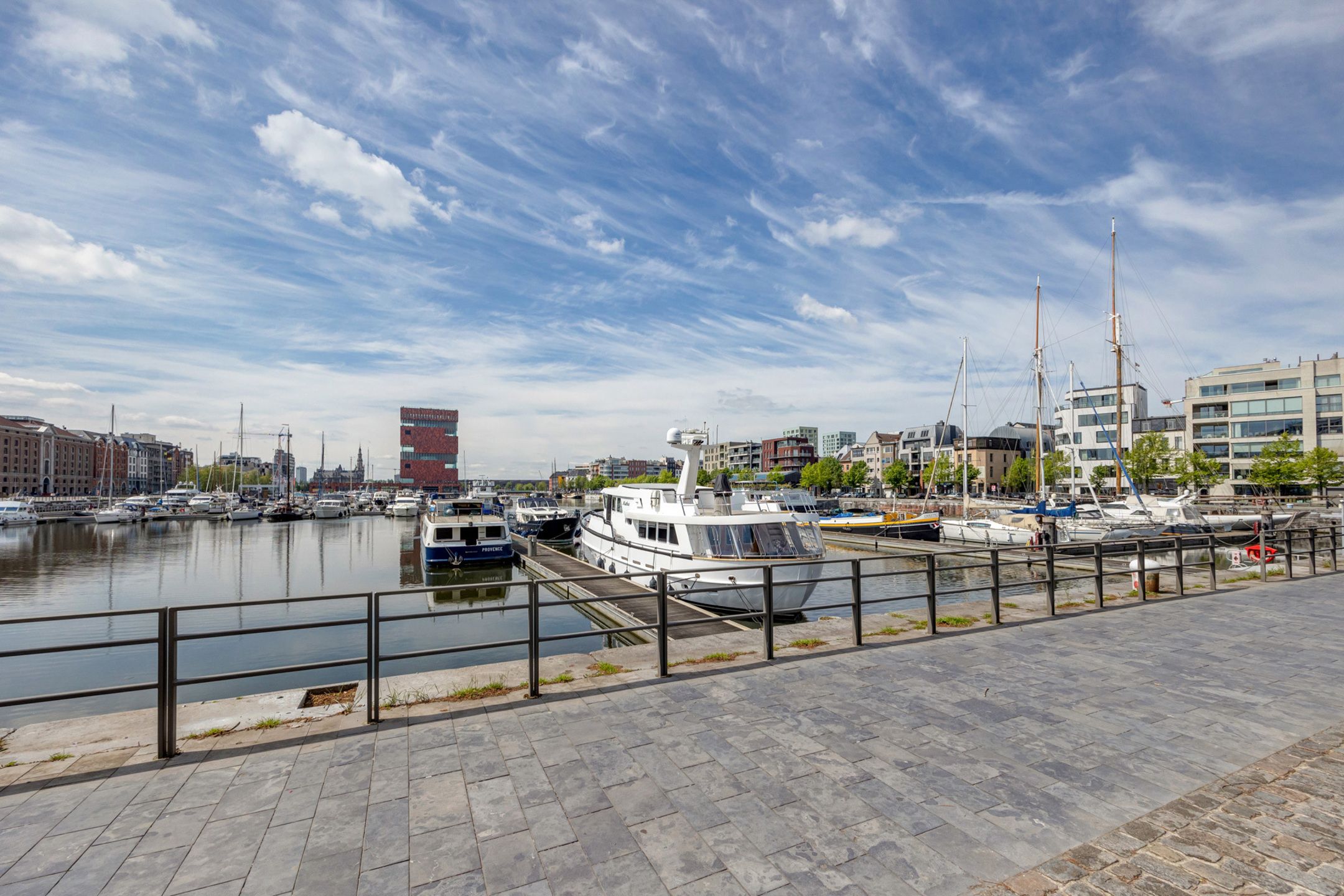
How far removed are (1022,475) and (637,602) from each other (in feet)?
288

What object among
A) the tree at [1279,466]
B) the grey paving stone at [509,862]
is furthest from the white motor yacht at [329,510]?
the tree at [1279,466]

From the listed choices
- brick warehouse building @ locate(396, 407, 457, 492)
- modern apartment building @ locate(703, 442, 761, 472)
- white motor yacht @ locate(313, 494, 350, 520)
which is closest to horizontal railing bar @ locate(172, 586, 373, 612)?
white motor yacht @ locate(313, 494, 350, 520)

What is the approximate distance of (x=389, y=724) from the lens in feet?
17.2

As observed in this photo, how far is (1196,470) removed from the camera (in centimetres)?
5500

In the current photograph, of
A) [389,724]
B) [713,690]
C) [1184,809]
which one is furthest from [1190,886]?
[389,724]

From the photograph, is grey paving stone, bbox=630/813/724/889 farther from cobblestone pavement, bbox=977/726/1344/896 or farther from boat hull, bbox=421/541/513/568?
boat hull, bbox=421/541/513/568

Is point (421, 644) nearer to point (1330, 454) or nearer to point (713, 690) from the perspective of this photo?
point (713, 690)

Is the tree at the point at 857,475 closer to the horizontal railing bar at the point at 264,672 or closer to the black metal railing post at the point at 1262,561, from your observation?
the black metal railing post at the point at 1262,561

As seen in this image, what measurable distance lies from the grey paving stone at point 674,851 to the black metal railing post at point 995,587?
21.6 ft

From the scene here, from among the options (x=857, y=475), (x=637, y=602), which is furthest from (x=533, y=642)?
(x=857, y=475)

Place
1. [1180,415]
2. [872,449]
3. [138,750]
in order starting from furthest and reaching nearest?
[872,449], [1180,415], [138,750]

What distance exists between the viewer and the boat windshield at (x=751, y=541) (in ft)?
55.7

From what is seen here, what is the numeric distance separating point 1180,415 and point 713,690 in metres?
109

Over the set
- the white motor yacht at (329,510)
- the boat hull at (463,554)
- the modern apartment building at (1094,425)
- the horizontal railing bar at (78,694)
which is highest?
the modern apartment building at (1094,425)
